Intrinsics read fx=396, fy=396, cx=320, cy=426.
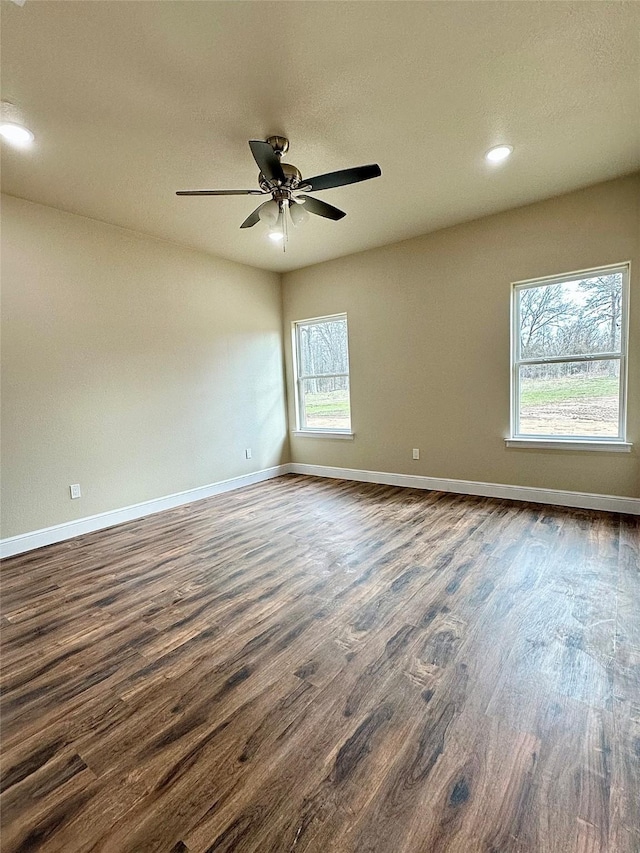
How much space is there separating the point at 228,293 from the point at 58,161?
235 cm

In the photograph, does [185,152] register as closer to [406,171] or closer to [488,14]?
[406,171]

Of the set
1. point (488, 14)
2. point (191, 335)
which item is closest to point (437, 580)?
point (488, 14)

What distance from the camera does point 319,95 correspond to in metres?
2.24

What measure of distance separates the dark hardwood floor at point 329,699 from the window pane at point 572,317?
177 cm

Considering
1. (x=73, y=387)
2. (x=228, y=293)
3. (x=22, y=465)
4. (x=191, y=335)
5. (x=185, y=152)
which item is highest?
(x=185, y=152)

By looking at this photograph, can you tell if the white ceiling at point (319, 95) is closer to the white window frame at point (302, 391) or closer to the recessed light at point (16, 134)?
the recessed light at point (16, 134)

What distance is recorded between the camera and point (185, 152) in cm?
269

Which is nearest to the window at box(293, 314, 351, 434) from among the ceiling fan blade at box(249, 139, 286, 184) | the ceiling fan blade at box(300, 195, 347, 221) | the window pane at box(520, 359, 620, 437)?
the window pane at box(520, 359, 620, 437)

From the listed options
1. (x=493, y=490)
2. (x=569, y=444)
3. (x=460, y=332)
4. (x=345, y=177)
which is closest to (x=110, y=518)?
(x=345, y=177)

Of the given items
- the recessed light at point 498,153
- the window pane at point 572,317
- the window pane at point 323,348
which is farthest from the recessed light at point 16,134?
the window pane at point 572,317

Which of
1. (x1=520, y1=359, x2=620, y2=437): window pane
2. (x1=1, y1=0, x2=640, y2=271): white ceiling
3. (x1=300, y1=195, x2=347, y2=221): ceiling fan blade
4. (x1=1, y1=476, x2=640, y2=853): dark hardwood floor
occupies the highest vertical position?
(x1=1, y1=0, x2=640, y2=271): white ceiling

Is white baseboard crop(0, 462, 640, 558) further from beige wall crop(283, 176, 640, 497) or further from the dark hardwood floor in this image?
the dark hardwood floor

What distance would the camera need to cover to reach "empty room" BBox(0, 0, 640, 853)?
132 centimetres

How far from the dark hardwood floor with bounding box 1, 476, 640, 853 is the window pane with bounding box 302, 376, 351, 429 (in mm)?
2559
